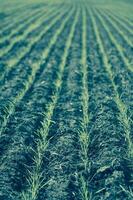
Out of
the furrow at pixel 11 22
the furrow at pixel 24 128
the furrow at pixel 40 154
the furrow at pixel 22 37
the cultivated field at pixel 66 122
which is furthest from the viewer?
the furrow at pixel 11 22

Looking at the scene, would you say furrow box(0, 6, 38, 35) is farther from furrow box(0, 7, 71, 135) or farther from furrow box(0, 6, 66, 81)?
furrow box(0, 7, 71, 135)

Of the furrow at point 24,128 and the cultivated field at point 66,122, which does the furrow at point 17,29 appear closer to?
the cultivated field at point 66,122

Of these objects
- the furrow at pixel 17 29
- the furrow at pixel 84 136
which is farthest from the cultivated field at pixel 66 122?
the furrow at pixel 17 29

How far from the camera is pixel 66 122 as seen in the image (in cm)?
681

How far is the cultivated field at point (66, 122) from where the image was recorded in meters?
4.96

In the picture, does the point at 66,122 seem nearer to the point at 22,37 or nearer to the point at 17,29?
the point at 22,37

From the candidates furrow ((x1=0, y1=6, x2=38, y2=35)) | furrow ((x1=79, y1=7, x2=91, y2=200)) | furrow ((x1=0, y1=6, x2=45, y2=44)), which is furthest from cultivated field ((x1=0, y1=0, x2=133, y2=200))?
furrow ((x1=0, y1=6, x2=38, y2=35))

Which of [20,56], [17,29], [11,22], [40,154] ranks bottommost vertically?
[11,22]

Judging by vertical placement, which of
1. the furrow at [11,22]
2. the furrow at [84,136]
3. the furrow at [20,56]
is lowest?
the furrow at [11,22]

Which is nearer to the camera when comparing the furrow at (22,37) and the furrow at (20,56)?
the furrow at (20,56)

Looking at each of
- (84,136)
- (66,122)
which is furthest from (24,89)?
(84,136)

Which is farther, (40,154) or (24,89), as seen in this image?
(24,89)

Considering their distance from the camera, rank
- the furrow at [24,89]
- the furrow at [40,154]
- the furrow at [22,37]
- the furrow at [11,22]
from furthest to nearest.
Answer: the furrow at [11,22], the furrow at [22,37], the furrow at [24,89], the furrow at [40,154]

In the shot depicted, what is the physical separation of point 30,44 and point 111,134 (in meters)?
7.82
